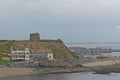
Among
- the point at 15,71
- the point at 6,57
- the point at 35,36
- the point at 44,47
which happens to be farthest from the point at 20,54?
the point at 35,36

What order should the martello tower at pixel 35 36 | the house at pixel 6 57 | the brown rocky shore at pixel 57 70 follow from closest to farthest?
the brown rocky shore at pixel 57 70
the house at pixel 6 57
the martello tower at pixel 35 36

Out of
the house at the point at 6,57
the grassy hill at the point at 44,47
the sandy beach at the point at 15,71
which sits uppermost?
the grassy hill at the point at 44,47

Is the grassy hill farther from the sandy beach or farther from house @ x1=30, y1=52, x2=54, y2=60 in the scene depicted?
the sandy beach

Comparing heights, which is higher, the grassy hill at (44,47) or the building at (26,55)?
the grassy hill at (44,47)

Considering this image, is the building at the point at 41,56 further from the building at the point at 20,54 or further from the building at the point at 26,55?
the building at the point at 20,54

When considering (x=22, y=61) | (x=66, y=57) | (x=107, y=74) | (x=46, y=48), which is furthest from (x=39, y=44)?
(x=107, y=74)

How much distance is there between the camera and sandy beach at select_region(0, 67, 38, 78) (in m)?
50.1

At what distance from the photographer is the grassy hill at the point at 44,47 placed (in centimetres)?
6568

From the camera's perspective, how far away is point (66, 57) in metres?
66.3

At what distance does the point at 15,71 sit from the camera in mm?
51500

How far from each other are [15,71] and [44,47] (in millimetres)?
18406

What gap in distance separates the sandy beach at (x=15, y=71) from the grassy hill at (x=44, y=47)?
36.4ft

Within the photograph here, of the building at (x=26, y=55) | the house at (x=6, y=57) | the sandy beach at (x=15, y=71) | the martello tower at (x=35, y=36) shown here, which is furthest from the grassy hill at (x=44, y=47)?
the sandy beach at (x=15, y=71)

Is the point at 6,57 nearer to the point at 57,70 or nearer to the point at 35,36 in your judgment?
the point at 57,70
